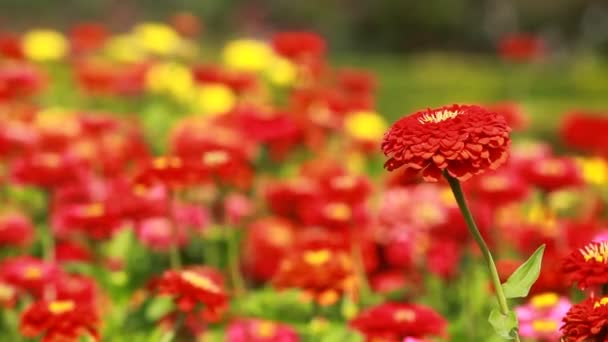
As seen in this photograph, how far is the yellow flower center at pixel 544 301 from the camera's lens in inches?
95.7

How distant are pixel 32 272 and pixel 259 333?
49 centimetres

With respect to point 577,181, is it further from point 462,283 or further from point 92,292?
point 92,292

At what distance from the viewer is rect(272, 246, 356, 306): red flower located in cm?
246

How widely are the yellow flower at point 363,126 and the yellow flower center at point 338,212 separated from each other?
1.17m

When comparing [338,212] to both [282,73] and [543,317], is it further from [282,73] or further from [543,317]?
[282,73]

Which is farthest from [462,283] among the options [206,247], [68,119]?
[68,119]

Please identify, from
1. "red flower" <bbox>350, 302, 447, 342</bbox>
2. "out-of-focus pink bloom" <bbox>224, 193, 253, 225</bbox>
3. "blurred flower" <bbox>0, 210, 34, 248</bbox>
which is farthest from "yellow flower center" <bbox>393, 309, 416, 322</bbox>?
"out-of-focus pink bloom" <bbox>224, 193, 253, 225</bbox>

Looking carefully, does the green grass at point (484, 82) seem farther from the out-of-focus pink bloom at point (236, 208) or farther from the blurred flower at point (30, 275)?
the blurred flower at point (30, 275)

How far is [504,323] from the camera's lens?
63.7 inches

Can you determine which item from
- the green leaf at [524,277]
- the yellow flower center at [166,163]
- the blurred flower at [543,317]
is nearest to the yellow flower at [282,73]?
the yellow flower center at [166,163]

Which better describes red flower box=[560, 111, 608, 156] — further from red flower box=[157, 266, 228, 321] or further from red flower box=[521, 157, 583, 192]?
red flower box=[157, 266, 228, 321]

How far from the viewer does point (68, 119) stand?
3.74 meters

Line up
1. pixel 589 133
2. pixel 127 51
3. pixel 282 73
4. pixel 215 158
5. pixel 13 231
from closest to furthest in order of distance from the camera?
1. pixel 215 158
2. pixel 13 231
3. pixel 589 133
4. pixel 282 73
5. pixel 127 51

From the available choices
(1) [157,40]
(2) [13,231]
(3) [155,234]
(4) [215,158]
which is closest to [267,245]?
(3) [155,234]
